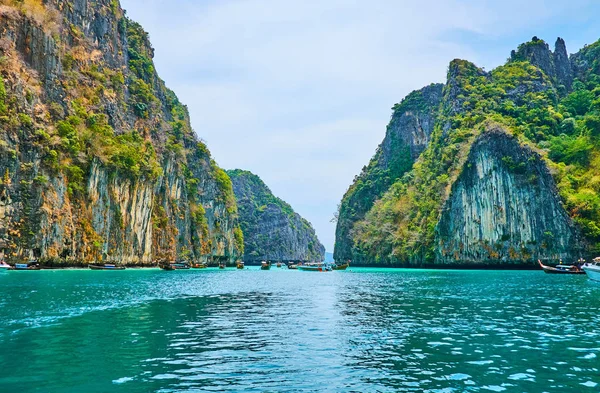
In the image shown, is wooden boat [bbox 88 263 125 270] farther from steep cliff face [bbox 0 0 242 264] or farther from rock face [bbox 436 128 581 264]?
rock face [bbox 436 128 581 264]

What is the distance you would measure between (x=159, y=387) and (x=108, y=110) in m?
76.8

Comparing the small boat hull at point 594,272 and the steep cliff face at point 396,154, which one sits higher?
the steep cliff face at point 396,154

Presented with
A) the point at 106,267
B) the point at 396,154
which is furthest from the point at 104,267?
the point at 396,154

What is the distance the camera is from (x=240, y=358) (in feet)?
45.1

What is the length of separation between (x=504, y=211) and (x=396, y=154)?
262 ft

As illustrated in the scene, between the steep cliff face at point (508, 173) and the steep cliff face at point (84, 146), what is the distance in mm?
55298

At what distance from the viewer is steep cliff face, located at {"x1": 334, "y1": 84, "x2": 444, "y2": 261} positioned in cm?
15738

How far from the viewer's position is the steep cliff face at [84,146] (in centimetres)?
5766

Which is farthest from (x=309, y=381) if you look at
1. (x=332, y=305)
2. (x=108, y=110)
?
(x=108, y=110)

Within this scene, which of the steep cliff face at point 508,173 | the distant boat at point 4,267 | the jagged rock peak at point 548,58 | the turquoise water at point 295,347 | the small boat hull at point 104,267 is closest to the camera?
the turquoise water at point 295,347

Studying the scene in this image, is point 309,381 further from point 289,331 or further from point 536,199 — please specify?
point 536,199

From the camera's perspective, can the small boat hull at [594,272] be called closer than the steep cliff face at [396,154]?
Yes

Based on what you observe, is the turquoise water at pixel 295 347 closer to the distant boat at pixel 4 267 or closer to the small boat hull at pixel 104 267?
the distant boat at pixel 4 267

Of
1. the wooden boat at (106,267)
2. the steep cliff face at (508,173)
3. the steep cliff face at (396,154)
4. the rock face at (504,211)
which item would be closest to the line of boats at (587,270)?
the rock face at (504,211)
